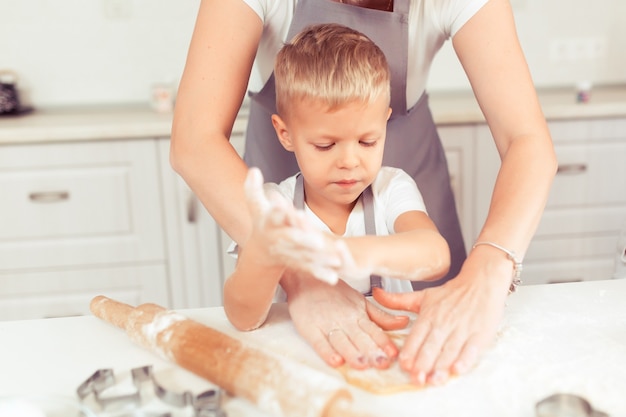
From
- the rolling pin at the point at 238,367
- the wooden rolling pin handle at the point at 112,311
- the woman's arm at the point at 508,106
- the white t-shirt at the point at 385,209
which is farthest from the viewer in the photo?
the white t-shirt at the point at 385,209

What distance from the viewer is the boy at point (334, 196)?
72 centimetres

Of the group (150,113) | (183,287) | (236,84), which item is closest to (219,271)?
(183,287)

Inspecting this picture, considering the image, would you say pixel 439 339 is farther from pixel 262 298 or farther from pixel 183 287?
pixel 183 287

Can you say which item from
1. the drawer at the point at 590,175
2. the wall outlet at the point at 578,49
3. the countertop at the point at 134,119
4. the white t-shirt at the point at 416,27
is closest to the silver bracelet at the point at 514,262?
the white t-shirt at the point at 416,27

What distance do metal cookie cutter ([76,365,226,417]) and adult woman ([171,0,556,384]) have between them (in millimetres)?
168

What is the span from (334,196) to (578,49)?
182cm

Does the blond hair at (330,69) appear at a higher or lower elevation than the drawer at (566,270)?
higher

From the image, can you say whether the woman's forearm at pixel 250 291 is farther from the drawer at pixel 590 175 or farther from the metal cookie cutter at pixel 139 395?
the drawer at pixel 590 175

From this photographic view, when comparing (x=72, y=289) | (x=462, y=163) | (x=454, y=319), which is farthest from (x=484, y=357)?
(x=72, y=289)

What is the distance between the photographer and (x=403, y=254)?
34.2 inches

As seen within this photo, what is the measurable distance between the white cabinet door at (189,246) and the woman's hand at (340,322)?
121 centimetres

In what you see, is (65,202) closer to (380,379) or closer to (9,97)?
(9,97)

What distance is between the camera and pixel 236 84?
109cm

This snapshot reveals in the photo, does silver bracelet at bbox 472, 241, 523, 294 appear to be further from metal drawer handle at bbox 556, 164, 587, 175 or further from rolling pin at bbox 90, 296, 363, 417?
metal drawer handle at bbox 556, 164, 587, 175
